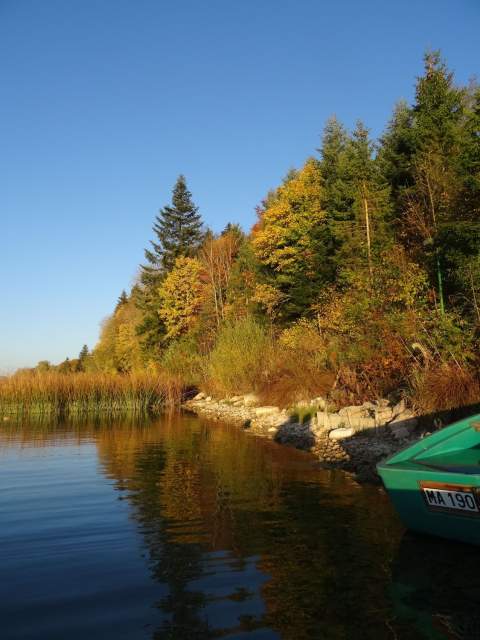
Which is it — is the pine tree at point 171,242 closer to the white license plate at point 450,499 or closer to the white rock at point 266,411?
the white rock at point 266,411

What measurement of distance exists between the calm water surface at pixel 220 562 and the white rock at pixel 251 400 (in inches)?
457

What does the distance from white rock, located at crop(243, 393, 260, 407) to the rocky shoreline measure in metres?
2.25

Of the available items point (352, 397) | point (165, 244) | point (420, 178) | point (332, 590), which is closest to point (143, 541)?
point (332, 590)

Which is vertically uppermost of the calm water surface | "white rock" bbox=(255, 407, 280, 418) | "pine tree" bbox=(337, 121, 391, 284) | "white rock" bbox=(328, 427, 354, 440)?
"pine tree" bbox=(337, 121, 391, 284)

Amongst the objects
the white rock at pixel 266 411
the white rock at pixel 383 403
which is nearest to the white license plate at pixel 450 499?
the white rock at pixel 383 403

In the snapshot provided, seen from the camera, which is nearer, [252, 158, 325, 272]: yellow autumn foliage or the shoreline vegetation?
the shoreline vegetation

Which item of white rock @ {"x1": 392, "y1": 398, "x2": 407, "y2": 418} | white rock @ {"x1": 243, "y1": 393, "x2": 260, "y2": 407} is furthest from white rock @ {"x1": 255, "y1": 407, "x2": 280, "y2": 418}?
white rock @ {"x1": 392, "y1": 398, "x2": 407, "y2": 418}

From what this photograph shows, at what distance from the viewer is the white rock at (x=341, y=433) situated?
1227cm

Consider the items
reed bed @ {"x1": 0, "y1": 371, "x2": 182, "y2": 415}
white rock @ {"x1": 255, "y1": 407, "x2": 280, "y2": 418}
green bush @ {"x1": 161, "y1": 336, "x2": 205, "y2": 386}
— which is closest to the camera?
white rock @ {"x1": 255, "y1": 407, "x2": 280, "y2": 418}

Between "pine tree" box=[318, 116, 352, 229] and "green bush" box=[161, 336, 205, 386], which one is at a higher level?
"pine tree" box=[318, 116, 352, 229]

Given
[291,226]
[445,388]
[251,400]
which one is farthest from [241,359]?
[445,388]

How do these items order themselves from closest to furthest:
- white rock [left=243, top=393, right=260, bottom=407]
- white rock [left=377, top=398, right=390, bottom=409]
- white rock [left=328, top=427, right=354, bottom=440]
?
white rock [left=328, top=427, right=354, bottom=440] → white rock [left=377, top=398, right=390, bottom=409] → white rock [left=243, top=393, right=260, bottom=407]

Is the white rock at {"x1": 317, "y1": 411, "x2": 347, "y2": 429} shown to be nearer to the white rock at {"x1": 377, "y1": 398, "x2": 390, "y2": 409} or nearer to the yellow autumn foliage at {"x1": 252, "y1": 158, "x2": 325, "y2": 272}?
the white rock at {"x1": 377, "y1": 398, "x2": 390, "y2": 409}

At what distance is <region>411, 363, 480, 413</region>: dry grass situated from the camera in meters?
10.2
